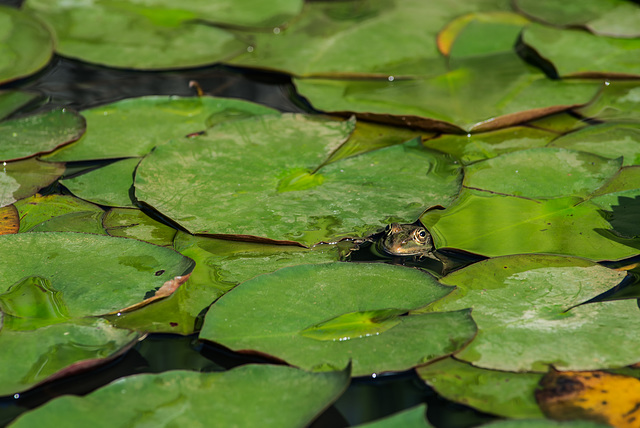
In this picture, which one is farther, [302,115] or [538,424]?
[302,115]

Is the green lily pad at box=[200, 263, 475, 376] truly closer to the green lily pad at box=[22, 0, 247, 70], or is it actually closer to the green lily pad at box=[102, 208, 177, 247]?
the green lily pad at box=[102, 208, 177, 247]

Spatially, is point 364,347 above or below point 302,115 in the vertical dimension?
below

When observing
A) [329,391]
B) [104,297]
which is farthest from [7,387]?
[329,391]

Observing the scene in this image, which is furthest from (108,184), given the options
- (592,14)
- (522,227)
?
(592,14)

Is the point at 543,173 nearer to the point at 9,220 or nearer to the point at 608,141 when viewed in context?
the point at 608,141

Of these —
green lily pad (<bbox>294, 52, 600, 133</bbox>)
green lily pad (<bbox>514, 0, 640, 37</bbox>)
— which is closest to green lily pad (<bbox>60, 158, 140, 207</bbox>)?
green lily pad (<bbox>294, 52, 600, 133</bbox>)

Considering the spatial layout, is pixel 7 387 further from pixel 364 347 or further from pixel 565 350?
pixel 565 350
